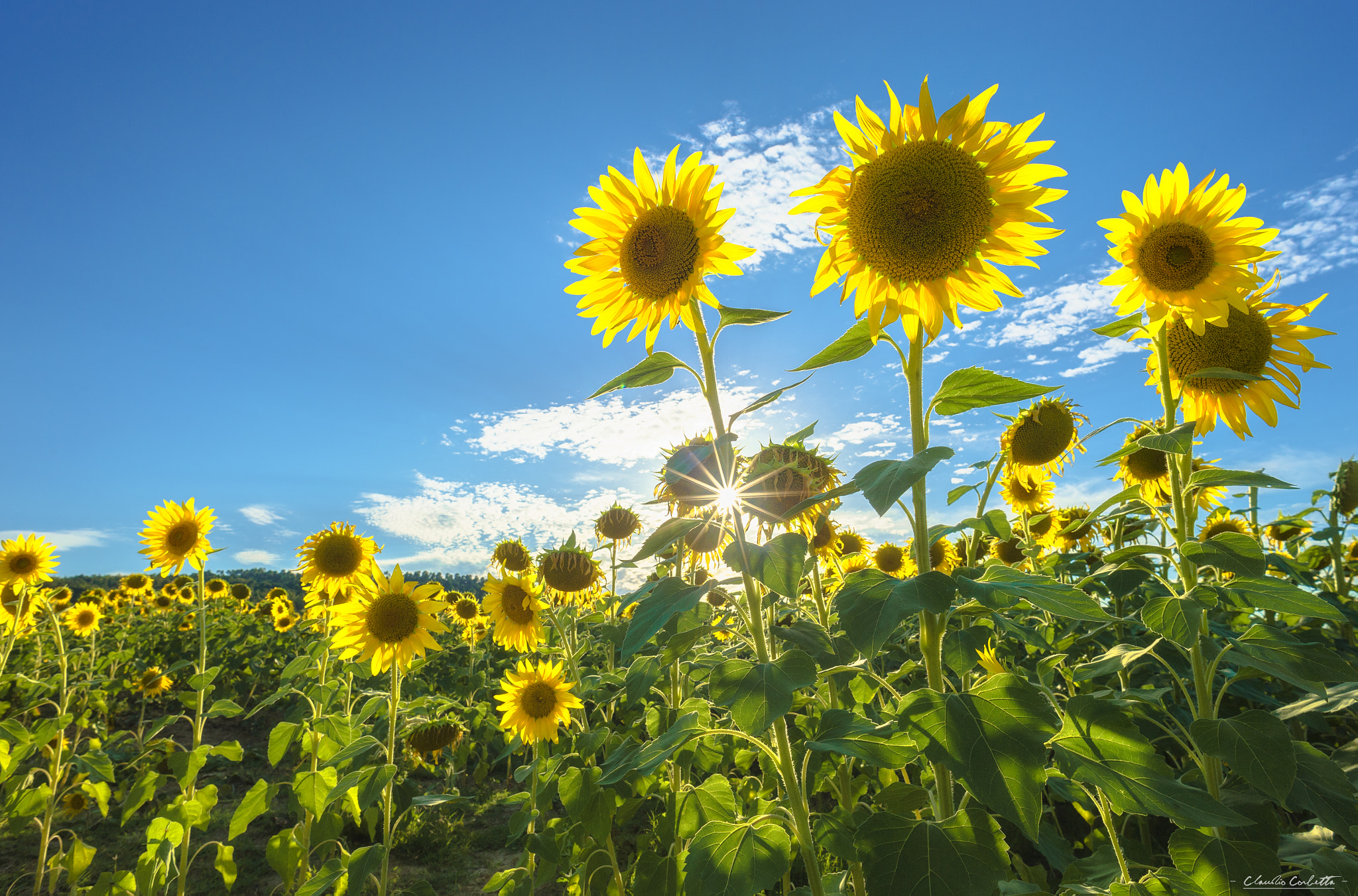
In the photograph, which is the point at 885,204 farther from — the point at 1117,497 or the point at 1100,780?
the point at 1100,780

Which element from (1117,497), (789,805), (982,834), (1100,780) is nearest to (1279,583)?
(1117,497)

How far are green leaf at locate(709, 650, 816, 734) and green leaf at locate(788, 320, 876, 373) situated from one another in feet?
2.48

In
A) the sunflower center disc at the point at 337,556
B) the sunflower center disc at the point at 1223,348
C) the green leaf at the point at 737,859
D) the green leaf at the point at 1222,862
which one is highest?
the sunflower center disc at the point at 1223,348

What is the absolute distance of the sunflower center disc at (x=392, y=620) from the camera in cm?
378

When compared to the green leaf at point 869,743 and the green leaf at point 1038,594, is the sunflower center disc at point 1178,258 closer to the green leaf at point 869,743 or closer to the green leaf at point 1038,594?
the green leaf at point 1038,594

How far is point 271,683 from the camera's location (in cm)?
1005

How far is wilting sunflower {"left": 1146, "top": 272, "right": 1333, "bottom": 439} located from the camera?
2590 millimetres

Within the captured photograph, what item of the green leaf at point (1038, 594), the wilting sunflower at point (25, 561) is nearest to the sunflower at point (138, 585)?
the wilting sunflower at point (25, 561)

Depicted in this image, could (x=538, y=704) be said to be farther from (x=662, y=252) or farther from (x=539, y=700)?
(x=662, y=252)

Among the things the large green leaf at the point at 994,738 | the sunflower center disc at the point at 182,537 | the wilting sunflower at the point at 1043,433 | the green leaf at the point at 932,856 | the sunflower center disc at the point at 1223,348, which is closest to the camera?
the large green leaf at the point at 994,738

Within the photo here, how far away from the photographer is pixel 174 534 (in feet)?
16.4

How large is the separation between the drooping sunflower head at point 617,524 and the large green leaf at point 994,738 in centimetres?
323

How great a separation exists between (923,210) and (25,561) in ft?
30.3

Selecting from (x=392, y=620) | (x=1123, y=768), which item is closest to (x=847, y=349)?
(x=1123, y=768)
